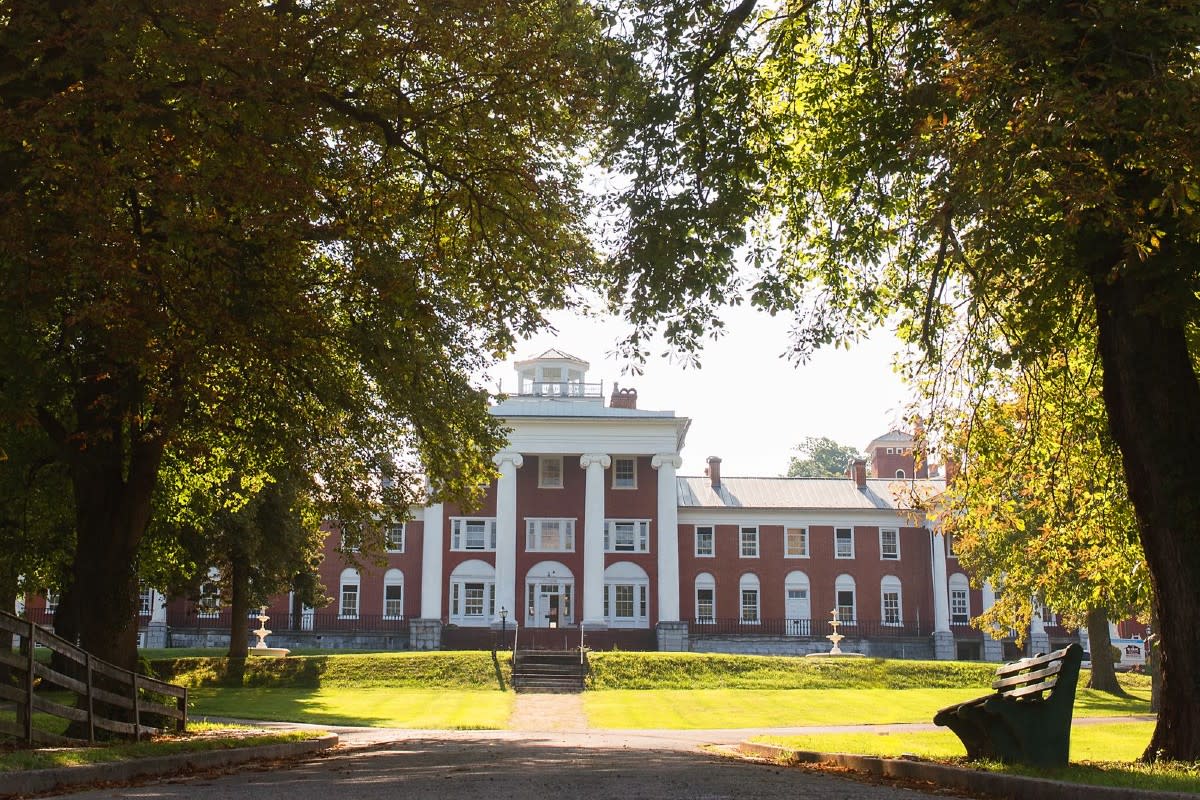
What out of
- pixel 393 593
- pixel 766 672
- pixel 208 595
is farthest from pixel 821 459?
pixel 208 595

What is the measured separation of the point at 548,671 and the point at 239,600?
1060 centimetres

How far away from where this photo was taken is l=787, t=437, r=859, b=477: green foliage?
347 feet

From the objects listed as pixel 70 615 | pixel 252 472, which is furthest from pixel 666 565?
pixel 252 472

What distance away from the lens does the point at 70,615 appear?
26453 millimetres

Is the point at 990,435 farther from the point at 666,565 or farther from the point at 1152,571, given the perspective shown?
the point at 666,565

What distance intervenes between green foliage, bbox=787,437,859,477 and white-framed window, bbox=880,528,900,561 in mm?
42481

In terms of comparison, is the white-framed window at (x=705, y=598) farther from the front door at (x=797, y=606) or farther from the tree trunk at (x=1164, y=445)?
A: the tree trunk at (x=1164, y=445)

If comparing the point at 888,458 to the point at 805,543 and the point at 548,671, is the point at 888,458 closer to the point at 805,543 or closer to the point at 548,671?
the point at 805,543

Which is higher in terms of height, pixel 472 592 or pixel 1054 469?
pixel 1054 469

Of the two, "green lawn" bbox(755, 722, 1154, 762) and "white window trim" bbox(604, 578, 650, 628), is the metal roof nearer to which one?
"white window trim" bbox(604, 578, 650, 628)

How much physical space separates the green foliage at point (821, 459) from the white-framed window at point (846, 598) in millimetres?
44127

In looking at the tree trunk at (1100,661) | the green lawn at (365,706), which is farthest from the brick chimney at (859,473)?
the green lawn at (365,706)

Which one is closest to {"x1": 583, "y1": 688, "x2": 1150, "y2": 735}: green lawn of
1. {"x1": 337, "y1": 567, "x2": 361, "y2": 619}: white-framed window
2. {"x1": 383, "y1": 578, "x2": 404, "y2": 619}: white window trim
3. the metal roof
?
the metal roof

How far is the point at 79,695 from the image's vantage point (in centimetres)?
1305
